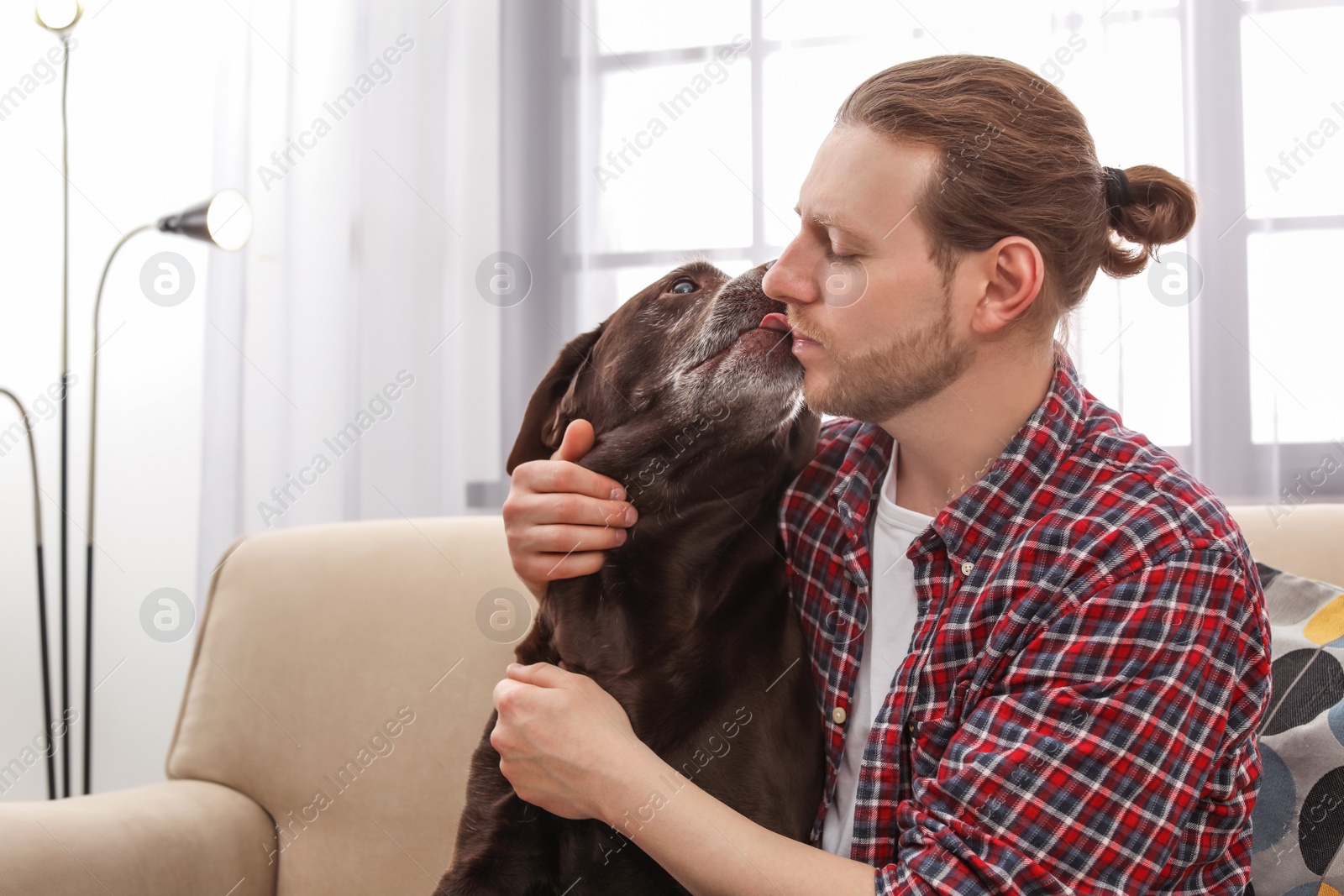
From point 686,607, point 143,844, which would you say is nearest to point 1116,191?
point 686,607

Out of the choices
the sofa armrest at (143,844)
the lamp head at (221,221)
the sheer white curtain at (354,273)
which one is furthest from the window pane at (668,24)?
the sofa armrest at (143,844)

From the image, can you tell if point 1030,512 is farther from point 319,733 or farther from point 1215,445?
point 1215,445

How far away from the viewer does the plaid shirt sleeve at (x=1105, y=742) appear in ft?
3.00

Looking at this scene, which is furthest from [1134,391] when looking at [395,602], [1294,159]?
[395,602]

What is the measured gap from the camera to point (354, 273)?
297 centimetres

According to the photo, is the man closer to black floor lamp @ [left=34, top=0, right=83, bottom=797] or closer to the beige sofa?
the beige sofa

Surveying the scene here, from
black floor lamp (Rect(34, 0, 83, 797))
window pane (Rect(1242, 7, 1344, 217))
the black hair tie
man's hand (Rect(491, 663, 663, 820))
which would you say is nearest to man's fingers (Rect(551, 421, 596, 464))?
man's hand (Rect(491, 663, 663, 820))

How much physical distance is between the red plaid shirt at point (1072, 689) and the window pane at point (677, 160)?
163 cm

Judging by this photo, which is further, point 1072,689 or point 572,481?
point 572,481

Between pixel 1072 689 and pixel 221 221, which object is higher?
pixel 221 221

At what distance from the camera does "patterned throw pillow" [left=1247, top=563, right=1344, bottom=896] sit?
3.72 ft

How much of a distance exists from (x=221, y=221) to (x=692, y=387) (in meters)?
1.55

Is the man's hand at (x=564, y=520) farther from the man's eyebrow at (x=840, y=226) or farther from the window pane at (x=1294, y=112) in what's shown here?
the window pane at (x=1294, y=112)

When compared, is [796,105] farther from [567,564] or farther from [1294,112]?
[567,564]
